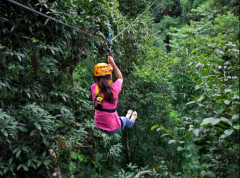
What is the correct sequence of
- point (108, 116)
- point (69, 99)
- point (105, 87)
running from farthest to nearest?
point (69, 99) → point (108, 116) → point (105, 87)

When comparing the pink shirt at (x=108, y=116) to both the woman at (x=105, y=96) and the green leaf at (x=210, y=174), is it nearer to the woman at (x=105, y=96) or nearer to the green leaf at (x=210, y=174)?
the woman at (x=105, y=96)

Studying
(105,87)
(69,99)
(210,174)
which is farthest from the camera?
(69,99)

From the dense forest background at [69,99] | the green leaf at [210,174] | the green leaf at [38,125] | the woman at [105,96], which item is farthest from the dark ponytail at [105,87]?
the green leaf at [210,174]

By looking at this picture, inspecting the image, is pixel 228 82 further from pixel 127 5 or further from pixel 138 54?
pixel 127 5

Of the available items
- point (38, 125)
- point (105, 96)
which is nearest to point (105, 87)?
point (105, 96)

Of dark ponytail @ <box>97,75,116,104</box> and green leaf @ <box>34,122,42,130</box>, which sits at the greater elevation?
dark ponytail @ <box>97,75,116,104</box>

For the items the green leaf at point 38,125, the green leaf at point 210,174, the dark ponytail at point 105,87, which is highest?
the dark ponytail at point 105,87

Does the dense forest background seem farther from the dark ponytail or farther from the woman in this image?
the dark ponytail

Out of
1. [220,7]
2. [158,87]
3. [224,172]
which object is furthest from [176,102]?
[224,172]

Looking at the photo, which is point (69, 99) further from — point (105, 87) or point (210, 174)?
point (210, 174)

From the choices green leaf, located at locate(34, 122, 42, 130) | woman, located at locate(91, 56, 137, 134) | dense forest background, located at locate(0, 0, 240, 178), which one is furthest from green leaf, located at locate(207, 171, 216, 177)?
green leaf, located at locate(34, 122, 42, 130)

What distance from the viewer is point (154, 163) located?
18.1 ft

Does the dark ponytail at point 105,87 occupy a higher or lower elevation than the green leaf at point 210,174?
higher

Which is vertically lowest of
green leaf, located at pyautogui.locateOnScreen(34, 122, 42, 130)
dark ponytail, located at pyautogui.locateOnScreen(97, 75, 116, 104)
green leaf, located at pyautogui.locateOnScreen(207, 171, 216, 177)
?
green leaf, located at pyautogui.locateOnScreen(34, 122, 42, 130)
